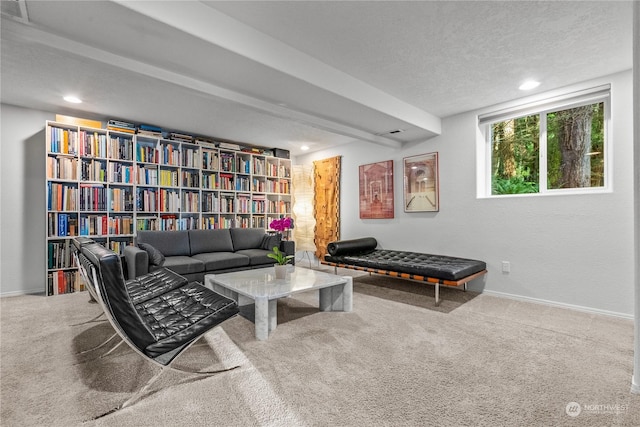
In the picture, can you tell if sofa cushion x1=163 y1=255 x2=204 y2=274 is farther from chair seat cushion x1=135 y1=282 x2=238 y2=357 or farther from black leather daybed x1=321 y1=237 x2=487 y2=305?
black leather daybed x1=321 y1=237 x2=487 y2=305

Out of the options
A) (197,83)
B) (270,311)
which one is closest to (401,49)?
(197,83)

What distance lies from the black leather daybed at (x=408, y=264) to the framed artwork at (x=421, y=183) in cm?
76

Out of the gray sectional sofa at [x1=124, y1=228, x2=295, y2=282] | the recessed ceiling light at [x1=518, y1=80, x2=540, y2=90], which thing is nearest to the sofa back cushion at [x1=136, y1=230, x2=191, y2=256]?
the gray sectional sofa at [x1=124, y1=228, x2=295, y2=282]

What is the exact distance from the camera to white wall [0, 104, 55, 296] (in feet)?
11.9

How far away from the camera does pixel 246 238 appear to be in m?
4.76

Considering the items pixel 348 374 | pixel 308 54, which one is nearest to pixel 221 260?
pixel 348 374

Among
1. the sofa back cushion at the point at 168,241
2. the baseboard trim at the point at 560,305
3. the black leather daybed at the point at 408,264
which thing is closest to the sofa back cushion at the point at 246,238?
the sofa back cushion at the point at 168,241

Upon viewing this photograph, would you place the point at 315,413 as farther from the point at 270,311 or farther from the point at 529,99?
the point at 529,99

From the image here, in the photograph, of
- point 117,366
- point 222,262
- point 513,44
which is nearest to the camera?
point 117,366

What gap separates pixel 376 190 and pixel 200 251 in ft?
9.92

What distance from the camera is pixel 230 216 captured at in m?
5.32

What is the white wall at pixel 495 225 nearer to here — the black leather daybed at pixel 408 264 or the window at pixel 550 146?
the window at pixel 550 146

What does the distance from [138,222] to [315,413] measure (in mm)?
4007

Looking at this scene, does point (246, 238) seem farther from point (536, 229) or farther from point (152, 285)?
point (536, 229)
